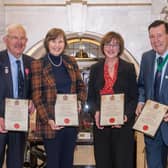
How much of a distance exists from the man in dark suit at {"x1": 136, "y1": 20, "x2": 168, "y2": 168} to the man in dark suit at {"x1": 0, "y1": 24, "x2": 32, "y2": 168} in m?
0.90

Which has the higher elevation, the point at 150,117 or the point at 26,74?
the point at 26,74

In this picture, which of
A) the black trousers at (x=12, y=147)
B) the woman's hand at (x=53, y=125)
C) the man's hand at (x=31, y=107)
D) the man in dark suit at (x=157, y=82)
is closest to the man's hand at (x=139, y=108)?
the man in dark suit at (x=157, y=82)

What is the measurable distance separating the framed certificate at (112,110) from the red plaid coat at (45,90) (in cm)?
25

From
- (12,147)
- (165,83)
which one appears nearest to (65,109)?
(12,147)

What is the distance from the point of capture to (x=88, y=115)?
11.3 ft

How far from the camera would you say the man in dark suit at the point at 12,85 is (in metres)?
3.11

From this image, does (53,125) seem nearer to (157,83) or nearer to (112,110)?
(112,110)

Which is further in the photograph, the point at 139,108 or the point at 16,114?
the point at 139,108

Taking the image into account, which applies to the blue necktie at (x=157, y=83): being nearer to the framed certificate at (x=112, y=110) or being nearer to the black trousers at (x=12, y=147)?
the framed certificate at (x=112, y=110)

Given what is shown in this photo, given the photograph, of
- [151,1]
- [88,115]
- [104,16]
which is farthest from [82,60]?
[88,115]

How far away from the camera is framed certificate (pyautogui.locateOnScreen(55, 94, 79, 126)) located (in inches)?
120

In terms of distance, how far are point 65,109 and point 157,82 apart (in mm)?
705

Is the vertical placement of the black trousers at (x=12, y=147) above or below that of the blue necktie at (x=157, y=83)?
below

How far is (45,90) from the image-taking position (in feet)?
10.1
